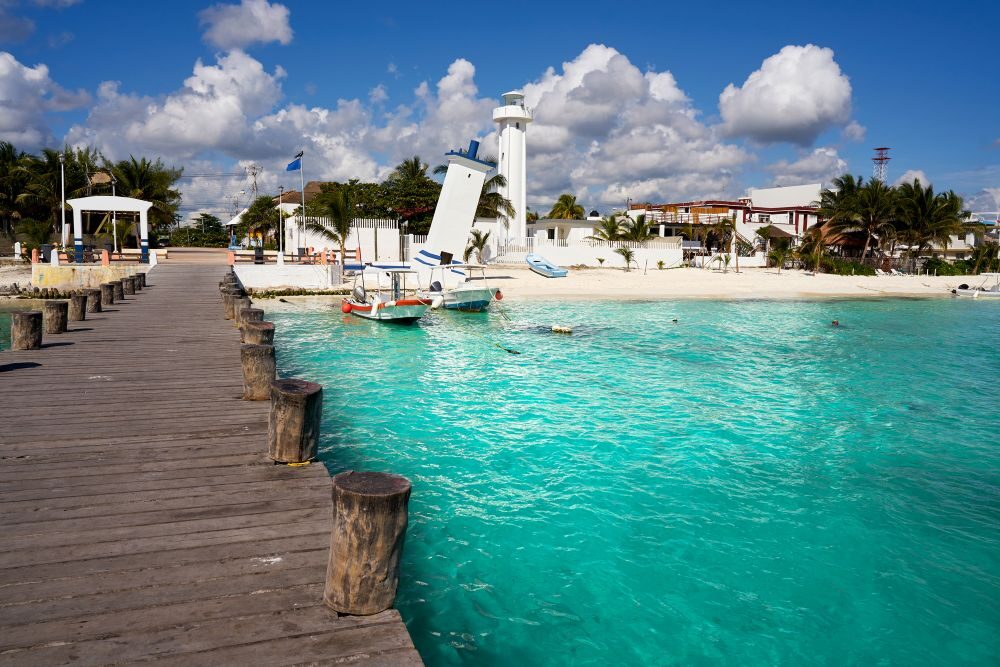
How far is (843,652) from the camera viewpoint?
5.76 m

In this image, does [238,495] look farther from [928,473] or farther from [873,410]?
[873,410]

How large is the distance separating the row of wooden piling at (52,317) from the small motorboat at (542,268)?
91.5 ft

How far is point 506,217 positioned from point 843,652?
138ft

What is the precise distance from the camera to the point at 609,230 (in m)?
50.5

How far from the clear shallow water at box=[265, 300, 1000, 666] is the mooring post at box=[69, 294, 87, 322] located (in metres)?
4.91

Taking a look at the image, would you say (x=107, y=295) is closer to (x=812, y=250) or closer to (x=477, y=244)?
(x=477, y=244)

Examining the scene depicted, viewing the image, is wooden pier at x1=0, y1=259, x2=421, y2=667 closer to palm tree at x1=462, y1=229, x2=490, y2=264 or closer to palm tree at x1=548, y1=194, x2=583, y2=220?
palm tree at x1=462, y1=229, x2=490, y2=264

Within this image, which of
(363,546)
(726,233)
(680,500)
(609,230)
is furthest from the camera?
(726,233)

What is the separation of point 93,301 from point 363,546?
15418mm

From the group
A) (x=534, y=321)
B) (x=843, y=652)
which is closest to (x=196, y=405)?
(x=843, y=652)

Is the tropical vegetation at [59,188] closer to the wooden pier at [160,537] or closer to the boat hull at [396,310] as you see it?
the boat hull at [396,310]

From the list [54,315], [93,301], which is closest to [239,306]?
[54,315]

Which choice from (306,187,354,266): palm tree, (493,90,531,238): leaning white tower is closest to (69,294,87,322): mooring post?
(306,187,354,266): palm tree

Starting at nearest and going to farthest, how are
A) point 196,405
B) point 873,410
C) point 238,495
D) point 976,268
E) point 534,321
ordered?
point 238,495
point 196,405
point 873,410
point 534,321
point 976,268
